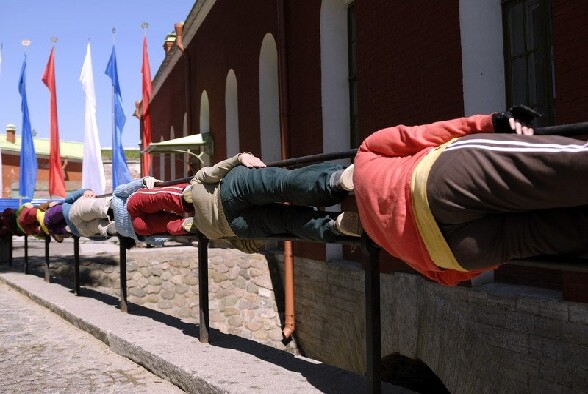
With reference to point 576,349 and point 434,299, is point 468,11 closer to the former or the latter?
point 434,299

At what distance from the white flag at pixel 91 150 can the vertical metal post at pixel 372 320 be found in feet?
44.3

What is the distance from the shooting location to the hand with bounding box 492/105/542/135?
6.80ft

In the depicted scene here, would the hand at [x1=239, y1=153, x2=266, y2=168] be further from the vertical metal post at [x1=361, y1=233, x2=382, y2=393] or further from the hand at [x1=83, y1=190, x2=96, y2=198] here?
the hand at [x1=83, y1=190, x2=96, y2=198]

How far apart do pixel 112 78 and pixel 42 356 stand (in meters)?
13.6

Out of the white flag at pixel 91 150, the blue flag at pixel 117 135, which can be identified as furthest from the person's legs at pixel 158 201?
the blue flag at pixel 117 135

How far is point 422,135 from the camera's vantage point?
2309 millimetres

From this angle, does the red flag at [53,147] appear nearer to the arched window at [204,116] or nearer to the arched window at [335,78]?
the arched window at [204,116]

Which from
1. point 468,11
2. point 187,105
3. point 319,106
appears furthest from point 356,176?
point 187,105

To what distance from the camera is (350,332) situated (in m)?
8.04

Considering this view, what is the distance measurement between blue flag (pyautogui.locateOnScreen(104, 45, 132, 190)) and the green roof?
22.6 meters

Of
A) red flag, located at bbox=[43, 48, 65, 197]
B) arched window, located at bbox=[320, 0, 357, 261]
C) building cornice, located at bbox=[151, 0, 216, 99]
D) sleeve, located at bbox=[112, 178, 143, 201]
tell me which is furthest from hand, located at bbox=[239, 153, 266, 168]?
red flag, located at bbox=[43, 48, 65, 197]

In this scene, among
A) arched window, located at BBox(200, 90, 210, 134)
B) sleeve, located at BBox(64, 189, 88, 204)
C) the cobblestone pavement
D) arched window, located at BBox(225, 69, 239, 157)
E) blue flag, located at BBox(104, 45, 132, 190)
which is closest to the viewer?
the cobblestone pavement

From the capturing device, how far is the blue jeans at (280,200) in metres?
3.07

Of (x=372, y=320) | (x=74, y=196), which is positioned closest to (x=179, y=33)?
(x=74, y=196)
